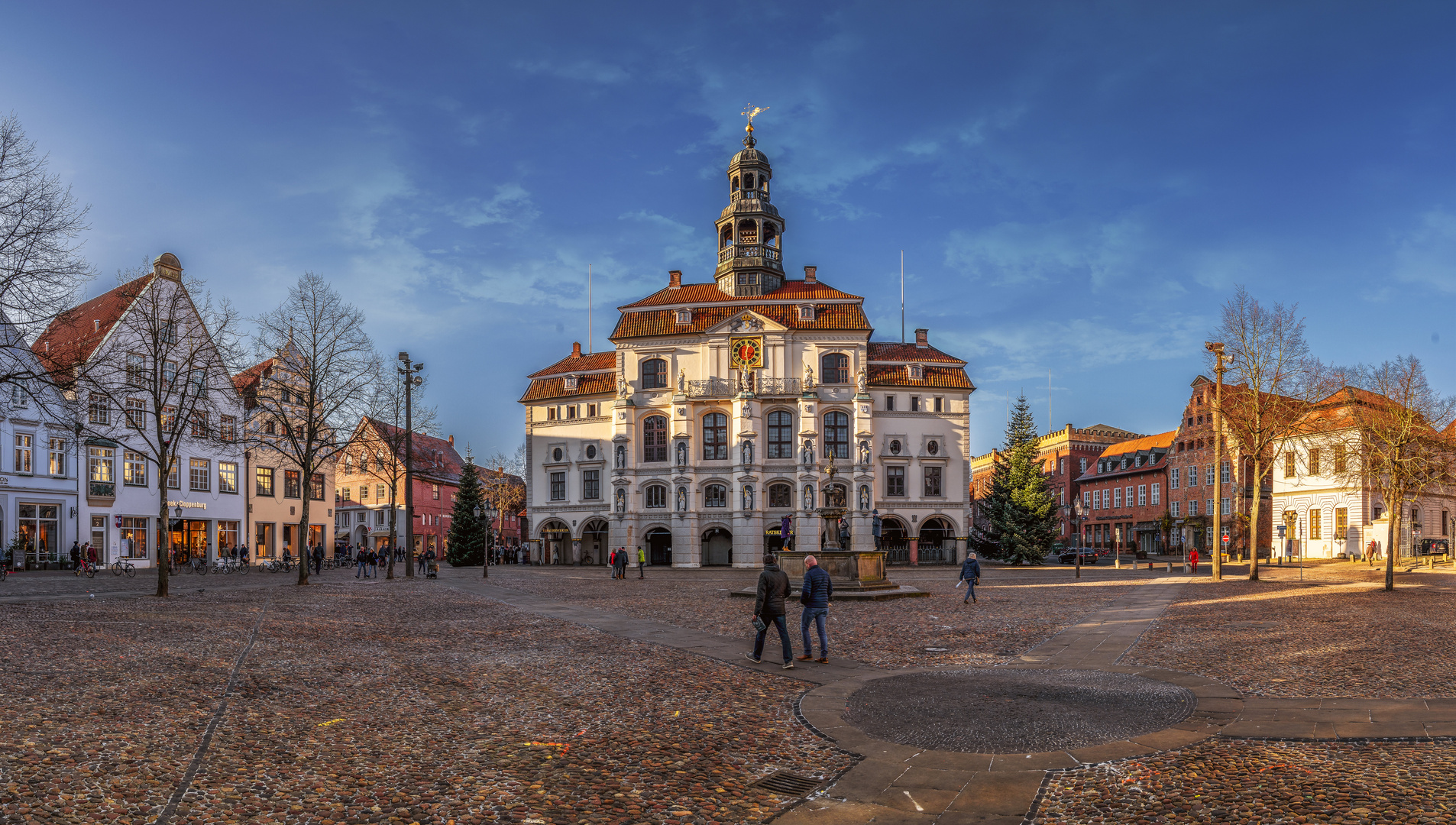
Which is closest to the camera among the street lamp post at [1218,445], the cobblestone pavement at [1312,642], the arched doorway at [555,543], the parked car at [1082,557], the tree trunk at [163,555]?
the cobblestone pavement at [1312,642]

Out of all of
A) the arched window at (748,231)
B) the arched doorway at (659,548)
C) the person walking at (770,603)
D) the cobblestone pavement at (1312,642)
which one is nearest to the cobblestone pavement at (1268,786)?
the cobblestone pavement at (1312,642)

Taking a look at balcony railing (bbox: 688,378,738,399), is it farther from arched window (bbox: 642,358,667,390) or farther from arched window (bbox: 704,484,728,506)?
arched window (bbox: 704,484,728,506)

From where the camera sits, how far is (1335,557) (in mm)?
62875

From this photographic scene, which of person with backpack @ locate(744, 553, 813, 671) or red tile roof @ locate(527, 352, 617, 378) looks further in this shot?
red tile roof @ locate(527, 352, 617, 378)

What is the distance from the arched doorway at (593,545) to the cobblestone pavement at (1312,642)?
1780 inches

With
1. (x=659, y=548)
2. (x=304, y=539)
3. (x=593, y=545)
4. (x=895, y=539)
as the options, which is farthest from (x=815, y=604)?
(x=593, y=545)

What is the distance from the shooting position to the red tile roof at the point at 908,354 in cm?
6631

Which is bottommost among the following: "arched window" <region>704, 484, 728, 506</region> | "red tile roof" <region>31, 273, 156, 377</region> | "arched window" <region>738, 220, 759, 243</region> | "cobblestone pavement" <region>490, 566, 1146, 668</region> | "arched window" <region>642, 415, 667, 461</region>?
"cobblestone pavement" <region>490, 566, 1146, 668</region>

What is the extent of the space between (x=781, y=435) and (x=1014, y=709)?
53.9 m

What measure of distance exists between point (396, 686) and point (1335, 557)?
6891cm

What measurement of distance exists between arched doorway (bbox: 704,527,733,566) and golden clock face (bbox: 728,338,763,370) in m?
11.6

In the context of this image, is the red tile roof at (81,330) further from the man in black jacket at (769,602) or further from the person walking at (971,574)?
the person walking at (971,574)

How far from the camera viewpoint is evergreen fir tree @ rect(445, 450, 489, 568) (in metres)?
68.1

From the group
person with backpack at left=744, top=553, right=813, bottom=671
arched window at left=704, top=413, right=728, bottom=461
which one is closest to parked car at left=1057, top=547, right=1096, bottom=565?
arched window at left=704, top=413, right=728, bottom=461
